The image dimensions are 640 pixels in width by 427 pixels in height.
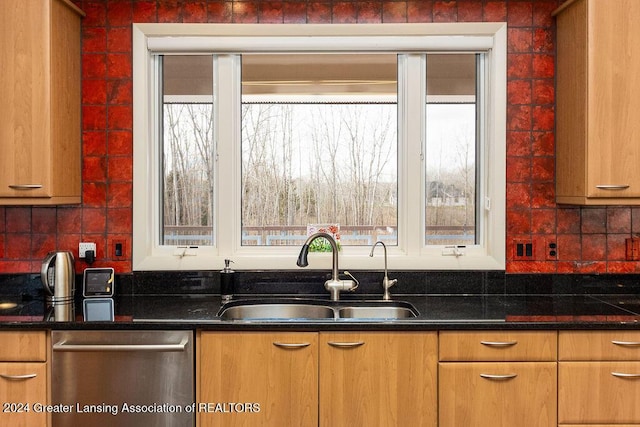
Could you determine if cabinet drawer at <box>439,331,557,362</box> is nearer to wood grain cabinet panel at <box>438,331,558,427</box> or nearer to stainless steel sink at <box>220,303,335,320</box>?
wood grain cabinet panel at <box>438,331,558,427</box>

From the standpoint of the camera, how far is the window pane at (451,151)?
3.03 metres

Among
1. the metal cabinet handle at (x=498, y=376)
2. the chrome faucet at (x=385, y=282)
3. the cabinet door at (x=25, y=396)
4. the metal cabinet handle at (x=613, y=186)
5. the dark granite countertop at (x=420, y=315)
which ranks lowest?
the cabinet door at (x=25, y=396)

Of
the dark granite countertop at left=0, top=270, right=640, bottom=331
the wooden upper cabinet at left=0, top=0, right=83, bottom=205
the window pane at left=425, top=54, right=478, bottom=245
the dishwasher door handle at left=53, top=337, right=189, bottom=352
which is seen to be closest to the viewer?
the dishwasher door handle at left=53, top=337, right=189, bottom=352

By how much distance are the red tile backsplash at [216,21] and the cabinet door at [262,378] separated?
0.95 metres

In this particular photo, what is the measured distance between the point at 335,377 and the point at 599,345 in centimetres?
106

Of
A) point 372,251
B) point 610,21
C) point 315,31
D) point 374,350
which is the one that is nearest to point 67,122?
point 315,31

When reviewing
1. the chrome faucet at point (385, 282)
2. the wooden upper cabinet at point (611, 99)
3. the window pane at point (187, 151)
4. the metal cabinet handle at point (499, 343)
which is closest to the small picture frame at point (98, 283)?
the window pane at point (187, 151)

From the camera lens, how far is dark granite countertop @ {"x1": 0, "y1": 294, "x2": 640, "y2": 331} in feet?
7.51

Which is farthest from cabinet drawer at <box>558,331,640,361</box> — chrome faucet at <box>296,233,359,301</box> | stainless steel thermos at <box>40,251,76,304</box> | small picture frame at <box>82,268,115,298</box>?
stainless steel thermos at <box>40,251,76,304</box>

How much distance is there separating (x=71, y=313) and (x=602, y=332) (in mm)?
2207

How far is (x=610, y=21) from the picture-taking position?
101 inches

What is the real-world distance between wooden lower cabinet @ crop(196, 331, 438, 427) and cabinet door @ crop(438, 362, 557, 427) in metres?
0.06

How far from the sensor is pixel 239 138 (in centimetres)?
303

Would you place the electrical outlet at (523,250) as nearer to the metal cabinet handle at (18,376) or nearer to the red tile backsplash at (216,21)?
the red tile backsplash at (216,21)
